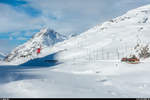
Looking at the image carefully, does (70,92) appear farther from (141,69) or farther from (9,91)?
(141,69)

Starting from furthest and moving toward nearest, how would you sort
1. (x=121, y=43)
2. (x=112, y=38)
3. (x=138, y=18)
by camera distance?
(x=138, y=18), (x=112, y=38), (x=121, y=43)

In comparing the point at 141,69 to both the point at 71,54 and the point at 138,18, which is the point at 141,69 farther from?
the point at 138,18

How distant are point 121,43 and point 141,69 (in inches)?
3561

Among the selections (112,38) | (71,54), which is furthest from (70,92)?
(112,38)

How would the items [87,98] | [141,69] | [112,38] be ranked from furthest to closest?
[112,38], [141,69], [87,98]

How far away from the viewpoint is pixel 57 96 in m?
8.79

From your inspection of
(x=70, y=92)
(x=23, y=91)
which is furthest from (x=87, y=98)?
(x=23, y=91)

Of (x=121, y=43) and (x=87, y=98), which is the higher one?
(x=121, y=43)

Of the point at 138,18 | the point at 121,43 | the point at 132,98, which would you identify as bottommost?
the point at 132,98

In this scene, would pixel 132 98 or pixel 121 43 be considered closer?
pixel 132 98

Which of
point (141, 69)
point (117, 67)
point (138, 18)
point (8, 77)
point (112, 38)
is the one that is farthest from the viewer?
point (138, 18)

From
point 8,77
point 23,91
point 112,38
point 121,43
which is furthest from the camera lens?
point 112,38

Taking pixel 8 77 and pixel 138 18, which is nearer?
pixel 8 77

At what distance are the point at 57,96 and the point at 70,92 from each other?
1.12 m
